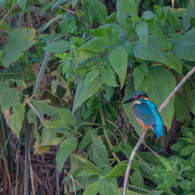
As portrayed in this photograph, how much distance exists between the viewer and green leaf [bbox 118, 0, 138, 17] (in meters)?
1.88

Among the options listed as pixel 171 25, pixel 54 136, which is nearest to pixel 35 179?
pixel 54 136

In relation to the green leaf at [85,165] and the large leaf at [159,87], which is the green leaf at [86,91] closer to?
the large leaf at [159,87]

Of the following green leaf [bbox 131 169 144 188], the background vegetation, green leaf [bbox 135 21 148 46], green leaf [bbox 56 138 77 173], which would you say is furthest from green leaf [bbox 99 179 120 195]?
green leaf [bbox 135 21 148 46]

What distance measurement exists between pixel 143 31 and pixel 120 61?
162mm

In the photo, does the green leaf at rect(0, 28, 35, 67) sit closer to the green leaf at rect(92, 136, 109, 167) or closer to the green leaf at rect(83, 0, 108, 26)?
the green leaf at rect(83, 0, 108, 26)

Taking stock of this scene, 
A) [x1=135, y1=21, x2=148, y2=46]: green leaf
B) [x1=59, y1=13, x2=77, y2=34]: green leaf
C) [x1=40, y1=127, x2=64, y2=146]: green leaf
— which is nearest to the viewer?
[x1=135, y1=21, x2=148, y2=46]: green leaf

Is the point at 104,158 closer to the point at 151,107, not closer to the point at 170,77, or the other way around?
the point at 151,107

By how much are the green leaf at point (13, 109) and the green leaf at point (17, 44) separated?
0.64 feet

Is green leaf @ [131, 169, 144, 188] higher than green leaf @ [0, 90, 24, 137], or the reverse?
green leaf @ [0, 90, 24, 137]

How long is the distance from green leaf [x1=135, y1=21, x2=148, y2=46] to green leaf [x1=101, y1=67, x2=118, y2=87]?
231mm

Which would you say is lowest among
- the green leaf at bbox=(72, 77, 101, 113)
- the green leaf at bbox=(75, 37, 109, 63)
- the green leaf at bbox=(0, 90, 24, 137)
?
the green leaf at bbox=(0, 90, 24, 137)

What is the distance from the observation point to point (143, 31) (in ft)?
5.58

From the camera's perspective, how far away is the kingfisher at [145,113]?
204cm

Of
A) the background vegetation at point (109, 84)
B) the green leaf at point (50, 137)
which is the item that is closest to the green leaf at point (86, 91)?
the background vegetation at point (109, 84)
